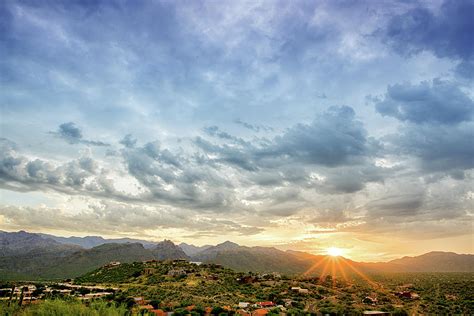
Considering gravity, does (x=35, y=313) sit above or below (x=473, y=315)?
above

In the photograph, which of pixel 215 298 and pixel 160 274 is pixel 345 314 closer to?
pixel 215 298

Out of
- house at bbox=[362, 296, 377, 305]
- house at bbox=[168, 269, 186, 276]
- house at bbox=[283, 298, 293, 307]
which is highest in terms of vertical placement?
house at bbox=[362, 296, 377, 305]

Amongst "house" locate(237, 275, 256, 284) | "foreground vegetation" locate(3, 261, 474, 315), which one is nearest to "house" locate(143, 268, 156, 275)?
"foreground vegetation" locate(3, 261, 474, 315)

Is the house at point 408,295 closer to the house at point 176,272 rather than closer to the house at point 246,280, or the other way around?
the house at point 246,280

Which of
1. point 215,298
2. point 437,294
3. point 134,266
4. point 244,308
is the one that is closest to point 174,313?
point 244,308

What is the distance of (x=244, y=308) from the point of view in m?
45.1

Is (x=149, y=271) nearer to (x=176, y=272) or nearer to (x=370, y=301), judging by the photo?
(x=176, y=272)

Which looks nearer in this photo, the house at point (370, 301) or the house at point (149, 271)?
the house at point (370, 301)

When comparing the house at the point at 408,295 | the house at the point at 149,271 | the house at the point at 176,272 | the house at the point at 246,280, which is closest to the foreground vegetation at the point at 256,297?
the house at the point at 408,295

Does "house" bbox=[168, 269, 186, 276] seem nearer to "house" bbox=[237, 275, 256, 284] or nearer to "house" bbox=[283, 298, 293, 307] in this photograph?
"house" bbox=[237, 275, 256, 284]

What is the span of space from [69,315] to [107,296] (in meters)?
42.7

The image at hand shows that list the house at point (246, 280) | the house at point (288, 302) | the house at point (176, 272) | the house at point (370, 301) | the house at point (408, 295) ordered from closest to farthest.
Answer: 1. the house at point (288, 302)
2. the house at point (370, 301)
3. the house at point (408, 295)
4. the house at point (246, 280)
5. the house at point (176, 272)

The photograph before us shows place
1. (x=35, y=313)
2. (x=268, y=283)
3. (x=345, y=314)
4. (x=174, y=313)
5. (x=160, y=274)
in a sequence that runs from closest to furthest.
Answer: (x=35, y=313) → (x=174, y=313) → (x=345, y=314) → (x=268, y=283) → (x=160, y=274)

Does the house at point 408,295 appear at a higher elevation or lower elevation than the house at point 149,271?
higher
